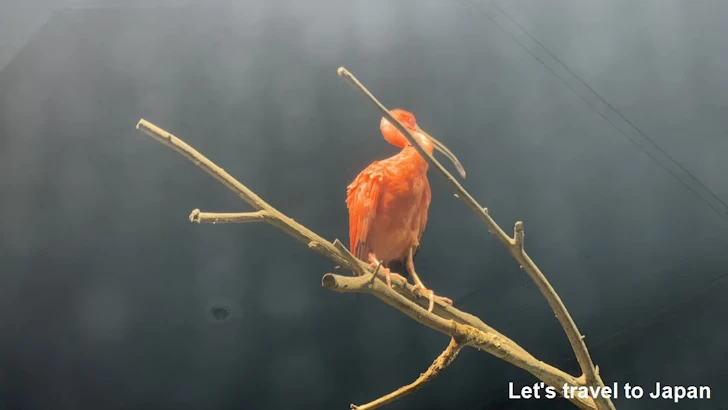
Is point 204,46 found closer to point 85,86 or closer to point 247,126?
point 247,126

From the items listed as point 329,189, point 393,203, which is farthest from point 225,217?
point 329,189

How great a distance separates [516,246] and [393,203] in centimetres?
63

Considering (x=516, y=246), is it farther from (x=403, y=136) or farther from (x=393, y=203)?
(x=403, y=136)

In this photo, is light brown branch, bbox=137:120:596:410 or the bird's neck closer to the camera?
light brown branch, bbox=137:120:596:410

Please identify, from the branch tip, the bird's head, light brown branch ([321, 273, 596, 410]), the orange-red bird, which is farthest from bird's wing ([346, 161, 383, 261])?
the branch tip

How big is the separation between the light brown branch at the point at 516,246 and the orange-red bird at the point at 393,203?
1.72ft

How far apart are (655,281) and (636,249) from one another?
0.18 metres

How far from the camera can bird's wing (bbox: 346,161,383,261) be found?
5.36ft

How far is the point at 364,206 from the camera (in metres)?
1.66

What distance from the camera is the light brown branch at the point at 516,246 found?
3.11 ft

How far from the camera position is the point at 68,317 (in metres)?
2.38

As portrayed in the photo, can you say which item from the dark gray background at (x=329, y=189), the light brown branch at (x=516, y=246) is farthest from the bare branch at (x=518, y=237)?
the dark gray background at (x=329, y=189)

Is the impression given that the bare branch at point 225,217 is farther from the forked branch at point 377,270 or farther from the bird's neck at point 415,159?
the bird's neck at point 415,159

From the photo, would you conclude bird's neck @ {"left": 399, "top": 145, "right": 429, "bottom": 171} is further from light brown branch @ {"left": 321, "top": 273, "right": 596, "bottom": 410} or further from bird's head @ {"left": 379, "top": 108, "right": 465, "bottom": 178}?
light brown branch @ {"left": 321, "top": 273, "right": 596, "bottom": 410}
